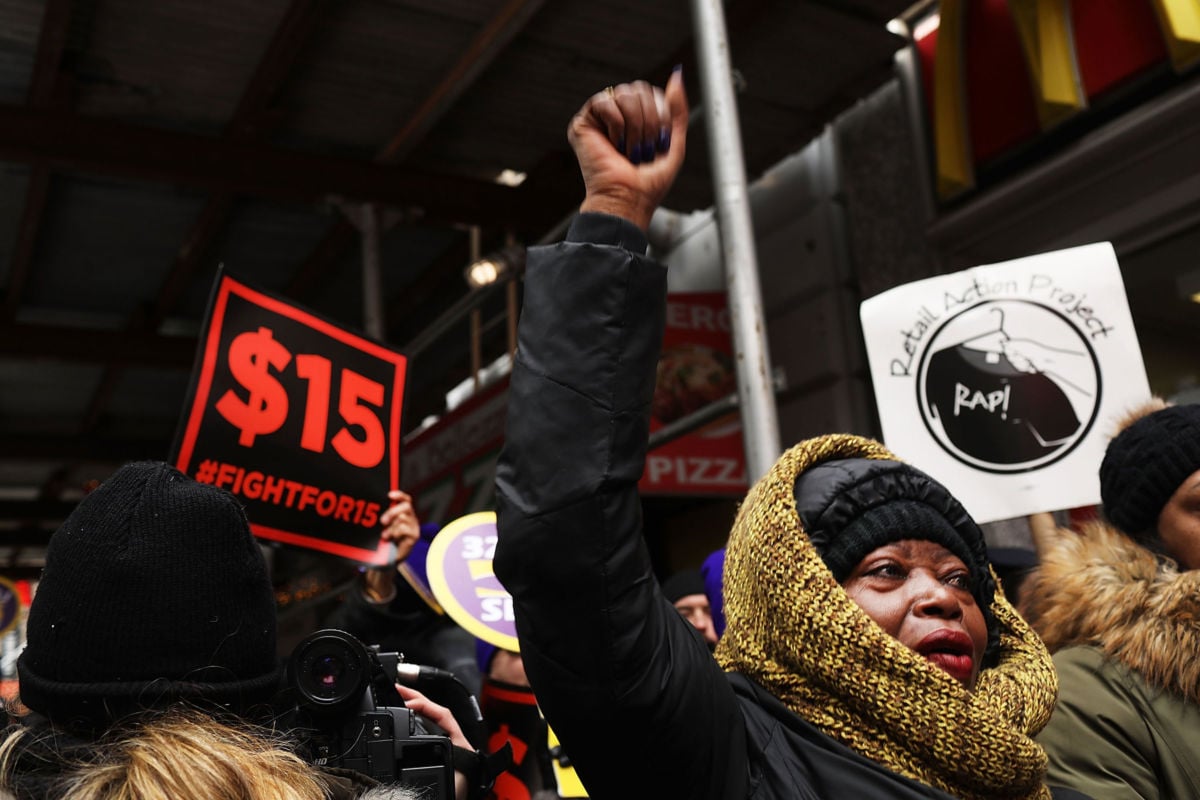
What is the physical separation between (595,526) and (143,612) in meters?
0.47

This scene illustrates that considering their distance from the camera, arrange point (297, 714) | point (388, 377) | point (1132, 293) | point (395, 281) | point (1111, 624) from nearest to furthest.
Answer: point (297, 714) < point (1111, 624) < point (388, 377) < point (1132, 293) < point (395, 281)

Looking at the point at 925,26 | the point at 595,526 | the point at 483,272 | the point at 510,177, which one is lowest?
the point at 595,526

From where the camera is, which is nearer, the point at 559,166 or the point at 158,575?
the point at 158,575

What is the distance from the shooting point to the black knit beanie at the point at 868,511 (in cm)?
163

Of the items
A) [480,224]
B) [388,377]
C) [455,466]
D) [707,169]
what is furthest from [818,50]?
[455,466]

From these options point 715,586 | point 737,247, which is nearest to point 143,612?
point 715,586

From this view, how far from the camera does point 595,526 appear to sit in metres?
1.23

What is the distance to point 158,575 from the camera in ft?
3.96

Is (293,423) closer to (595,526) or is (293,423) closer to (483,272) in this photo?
(595,526)

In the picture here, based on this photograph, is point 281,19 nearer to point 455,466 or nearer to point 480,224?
point 480,224

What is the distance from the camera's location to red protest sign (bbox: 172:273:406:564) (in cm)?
301

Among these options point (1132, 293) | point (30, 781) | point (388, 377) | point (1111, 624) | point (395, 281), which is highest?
point (395, 281)

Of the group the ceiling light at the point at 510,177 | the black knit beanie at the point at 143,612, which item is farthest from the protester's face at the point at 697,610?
the ceiling light at the point at 510,177

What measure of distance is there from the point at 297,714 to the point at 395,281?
7697 mm
